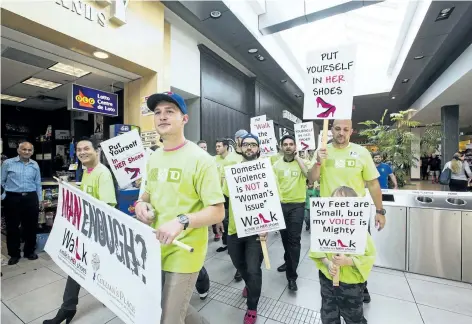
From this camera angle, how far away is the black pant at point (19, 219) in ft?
12.0

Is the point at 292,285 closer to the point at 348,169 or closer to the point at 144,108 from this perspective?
the point at 348,169

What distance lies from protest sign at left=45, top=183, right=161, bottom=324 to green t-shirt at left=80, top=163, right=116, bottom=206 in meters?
0.22

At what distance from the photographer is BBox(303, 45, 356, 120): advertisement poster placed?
1.97 m

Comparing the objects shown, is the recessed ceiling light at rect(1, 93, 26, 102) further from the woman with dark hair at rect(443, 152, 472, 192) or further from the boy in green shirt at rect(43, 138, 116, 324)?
the woman with dark hair at rect(443, 152, 472, 192)

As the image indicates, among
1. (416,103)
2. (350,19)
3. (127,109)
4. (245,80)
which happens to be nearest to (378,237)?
(127,109)

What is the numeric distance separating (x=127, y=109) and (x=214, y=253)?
3.52 meters

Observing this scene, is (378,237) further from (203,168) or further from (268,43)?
(268,43)

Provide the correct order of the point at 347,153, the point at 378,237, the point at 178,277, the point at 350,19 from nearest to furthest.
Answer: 1. the point at 178,277
2. the point at 347,153
3. the point at 378,237
4. the point at 350,19

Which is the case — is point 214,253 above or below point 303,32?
below

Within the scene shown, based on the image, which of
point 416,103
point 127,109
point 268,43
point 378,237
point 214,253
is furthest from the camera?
point 416,103

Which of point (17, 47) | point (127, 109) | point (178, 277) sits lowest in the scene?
point (178, 277)

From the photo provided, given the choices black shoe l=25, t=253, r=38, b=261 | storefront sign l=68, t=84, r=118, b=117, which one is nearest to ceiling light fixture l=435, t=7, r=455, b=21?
storefront sign l=68, t=84, r=118, b=117

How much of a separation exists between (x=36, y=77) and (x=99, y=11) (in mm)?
3052

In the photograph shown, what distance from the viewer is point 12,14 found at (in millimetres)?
2787
